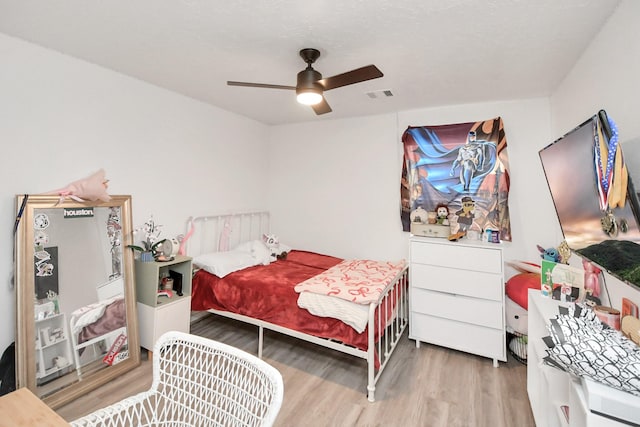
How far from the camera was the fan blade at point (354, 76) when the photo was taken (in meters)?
1.68

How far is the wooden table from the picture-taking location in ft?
2.89

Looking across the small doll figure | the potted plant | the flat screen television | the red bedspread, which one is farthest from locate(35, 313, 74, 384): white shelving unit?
the small doll figure

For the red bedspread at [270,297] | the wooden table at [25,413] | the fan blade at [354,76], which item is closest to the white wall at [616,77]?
the fan blade at [354,76]

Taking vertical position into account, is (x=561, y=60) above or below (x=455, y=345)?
above

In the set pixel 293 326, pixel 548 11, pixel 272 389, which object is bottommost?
pixel 293 326

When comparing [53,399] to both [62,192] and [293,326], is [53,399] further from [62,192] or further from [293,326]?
[293,326]

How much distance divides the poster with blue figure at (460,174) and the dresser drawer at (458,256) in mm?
538

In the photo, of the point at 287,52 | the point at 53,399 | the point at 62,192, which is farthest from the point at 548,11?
the point at 53,399

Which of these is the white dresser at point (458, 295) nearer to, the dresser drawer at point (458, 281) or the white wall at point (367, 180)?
the dresser drawer at point (458, 281)

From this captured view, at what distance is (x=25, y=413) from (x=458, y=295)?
2.77 meters

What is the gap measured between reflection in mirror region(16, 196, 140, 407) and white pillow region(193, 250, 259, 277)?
0.64m

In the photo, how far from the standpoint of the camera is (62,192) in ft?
6.82

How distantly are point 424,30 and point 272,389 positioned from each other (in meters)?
2.00

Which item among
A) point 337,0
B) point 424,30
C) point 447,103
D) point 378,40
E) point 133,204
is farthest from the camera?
point 447,103
